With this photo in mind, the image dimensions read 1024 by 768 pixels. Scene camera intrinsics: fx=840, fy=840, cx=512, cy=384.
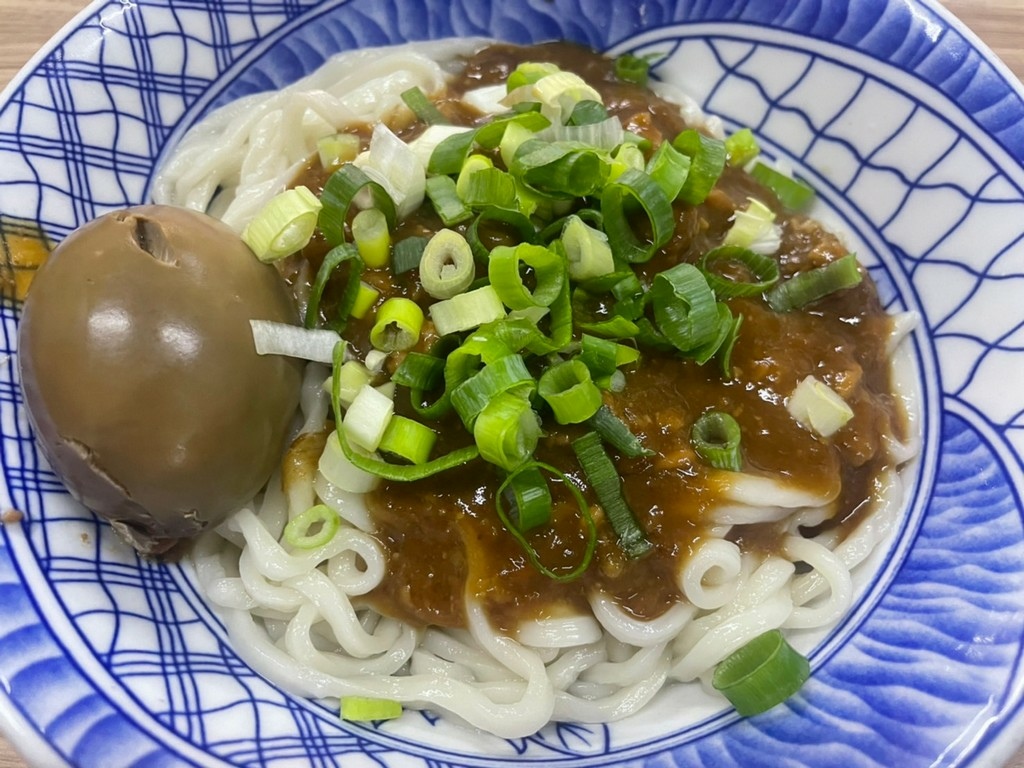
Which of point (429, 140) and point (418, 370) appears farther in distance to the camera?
point (429, 140)

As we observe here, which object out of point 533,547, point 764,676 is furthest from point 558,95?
point 764,676

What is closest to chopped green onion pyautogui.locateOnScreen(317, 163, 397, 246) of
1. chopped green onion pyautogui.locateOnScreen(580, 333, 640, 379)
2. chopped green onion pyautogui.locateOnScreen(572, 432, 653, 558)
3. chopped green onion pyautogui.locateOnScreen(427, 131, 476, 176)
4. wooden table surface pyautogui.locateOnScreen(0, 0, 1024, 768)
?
chopped green onion pyautogui.locateOnScreen(427, 131, 476, 176)

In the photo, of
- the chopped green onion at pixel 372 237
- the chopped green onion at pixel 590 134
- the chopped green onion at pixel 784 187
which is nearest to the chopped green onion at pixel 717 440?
the chopped green onion at pixel 590 134

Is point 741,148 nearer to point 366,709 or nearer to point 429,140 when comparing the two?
point 429,140

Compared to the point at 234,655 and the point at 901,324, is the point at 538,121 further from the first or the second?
the point at 234,655

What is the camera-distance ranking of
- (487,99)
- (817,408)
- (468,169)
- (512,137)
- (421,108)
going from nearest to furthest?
(817,408) < (468,169) < (512,137) < (421,108) < (487,99)

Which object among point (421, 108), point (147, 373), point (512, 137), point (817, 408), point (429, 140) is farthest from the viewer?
point (421, 108)

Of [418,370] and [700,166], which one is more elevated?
[700,166]

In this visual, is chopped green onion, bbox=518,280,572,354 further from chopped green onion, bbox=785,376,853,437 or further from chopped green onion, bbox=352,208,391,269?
chopped green onion, bbox=785,376,853,437
